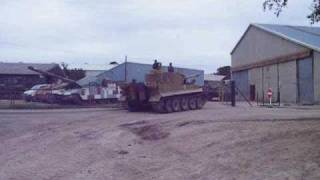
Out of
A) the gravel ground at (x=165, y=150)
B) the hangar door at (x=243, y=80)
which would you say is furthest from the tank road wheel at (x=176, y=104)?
the hangar door at (x=243, y=80)

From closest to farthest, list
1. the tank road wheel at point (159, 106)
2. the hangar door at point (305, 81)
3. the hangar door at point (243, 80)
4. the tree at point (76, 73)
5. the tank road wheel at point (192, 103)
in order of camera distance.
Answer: the tank road wheel at point (159, 106), the tank road wheel at point (192, 103), the hangar door at point (305, 81), the hangar door at point (243, 80), the tree at point (76, 73)

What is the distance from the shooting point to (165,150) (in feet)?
64.4

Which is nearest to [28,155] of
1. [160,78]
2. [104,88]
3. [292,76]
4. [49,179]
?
[49,179]

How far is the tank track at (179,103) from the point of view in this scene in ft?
117

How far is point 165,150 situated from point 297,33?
131 feet

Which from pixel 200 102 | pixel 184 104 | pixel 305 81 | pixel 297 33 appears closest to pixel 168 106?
pixel 184 104

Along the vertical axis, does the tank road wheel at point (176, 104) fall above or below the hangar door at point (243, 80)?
below

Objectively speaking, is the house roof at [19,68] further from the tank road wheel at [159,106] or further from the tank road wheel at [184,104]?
the tank road wheel at [159,106]

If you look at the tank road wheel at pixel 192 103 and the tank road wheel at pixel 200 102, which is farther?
the tank road wheel at pixel 200 102

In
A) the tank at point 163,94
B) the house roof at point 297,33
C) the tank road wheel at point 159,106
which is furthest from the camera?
the house roof at point 297,33

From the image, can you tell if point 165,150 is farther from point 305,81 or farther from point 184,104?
point 305,81

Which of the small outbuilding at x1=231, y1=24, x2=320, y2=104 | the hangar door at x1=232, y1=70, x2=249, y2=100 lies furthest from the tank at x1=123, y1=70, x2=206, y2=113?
the hangar door at x1=232, y1=70, x2=249, y2=100

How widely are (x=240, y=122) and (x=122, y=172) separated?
22.0 ft

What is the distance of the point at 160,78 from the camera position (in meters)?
36.6
